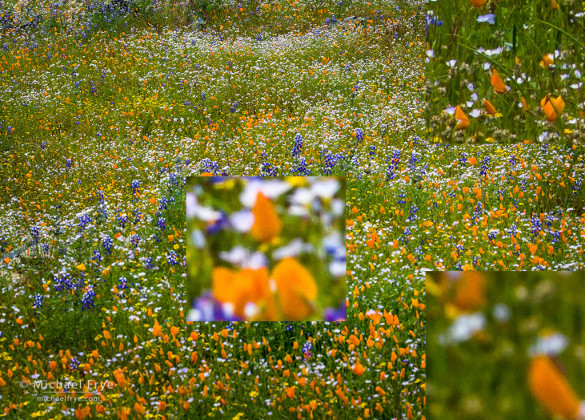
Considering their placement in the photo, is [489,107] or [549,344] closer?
[549,344]

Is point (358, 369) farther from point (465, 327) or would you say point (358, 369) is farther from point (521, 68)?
point (521, 68)

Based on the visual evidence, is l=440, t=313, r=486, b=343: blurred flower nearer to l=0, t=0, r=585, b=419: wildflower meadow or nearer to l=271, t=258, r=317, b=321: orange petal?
l=0, t=0, r=585, b=419: wildflower meadow

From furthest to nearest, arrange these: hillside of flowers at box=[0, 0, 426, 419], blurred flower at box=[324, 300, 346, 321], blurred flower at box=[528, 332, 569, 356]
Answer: blurred flower at box=[324, 300, 346, 321] < hillside of flowers at box=[0, 0, 426, 419] < blurred flower at box=[528, 332, 569, 356]

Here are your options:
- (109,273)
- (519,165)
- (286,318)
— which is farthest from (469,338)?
(519,165)

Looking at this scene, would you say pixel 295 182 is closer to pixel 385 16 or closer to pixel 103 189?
pixel 103 189

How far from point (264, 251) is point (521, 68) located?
2.91 m

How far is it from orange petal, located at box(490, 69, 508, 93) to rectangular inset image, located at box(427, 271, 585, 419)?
279cm

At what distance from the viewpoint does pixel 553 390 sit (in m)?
2.24

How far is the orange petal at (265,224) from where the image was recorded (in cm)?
412

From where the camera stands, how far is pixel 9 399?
157 inches

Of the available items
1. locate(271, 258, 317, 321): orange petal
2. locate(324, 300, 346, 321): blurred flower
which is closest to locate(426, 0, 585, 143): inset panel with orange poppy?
locate(324, 300, 346, 321): blurred flower

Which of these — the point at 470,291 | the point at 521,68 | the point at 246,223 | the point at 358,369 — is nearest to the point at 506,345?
the point at 470,291

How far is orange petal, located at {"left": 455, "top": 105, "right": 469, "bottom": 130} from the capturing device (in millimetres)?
5273

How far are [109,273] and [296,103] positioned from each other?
4.50m
